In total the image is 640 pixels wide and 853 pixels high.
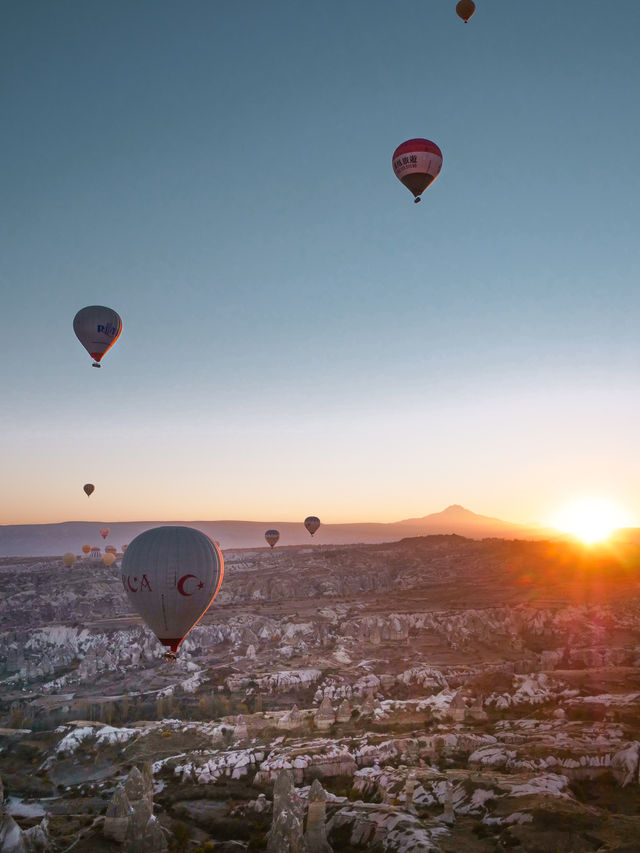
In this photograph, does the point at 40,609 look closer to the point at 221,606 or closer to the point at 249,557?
the point at 221,606

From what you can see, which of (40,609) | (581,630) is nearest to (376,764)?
(581,630)

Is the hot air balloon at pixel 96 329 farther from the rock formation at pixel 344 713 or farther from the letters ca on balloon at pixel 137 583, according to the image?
the rock formation at pixel 344 713

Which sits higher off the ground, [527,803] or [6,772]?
[527,803]

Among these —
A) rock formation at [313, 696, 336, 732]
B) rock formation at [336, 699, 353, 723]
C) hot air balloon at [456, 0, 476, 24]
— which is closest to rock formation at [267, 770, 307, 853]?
rock formation at [313, 696, 336, 732]

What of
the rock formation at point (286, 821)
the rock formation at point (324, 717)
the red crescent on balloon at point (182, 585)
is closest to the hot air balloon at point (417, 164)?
the red crescent on balloon at point (182, 585)

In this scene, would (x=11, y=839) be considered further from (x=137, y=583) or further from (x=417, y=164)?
(x=417, y=164)

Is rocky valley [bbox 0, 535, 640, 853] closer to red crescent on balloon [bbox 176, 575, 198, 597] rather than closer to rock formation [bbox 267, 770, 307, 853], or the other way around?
rock formation [bbox 267, 770, 307, 853]
